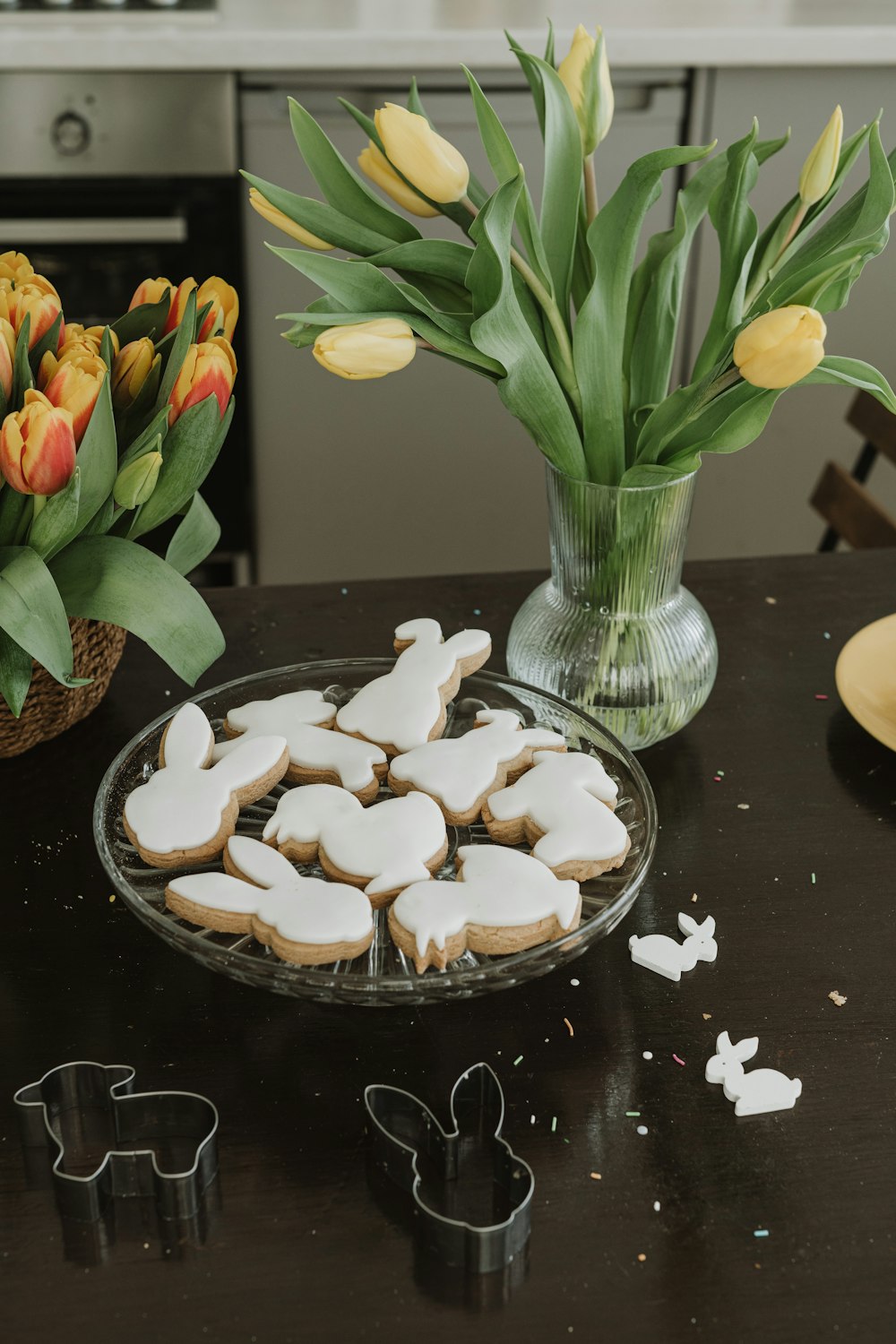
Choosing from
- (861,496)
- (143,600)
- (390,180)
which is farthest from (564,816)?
(861,496)

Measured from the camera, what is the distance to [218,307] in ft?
2.69

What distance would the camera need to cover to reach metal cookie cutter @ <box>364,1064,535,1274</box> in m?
0.52

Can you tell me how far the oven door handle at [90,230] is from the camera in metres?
1.84

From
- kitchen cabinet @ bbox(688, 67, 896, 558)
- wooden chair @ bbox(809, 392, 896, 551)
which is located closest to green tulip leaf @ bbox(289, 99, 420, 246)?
wooden chair @ bbox(809, 392, 896, 551)

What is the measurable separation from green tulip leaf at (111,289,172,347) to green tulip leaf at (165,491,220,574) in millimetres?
119

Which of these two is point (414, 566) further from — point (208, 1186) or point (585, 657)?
point (208, 1186)

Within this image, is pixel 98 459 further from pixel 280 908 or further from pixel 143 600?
pixel 280 908

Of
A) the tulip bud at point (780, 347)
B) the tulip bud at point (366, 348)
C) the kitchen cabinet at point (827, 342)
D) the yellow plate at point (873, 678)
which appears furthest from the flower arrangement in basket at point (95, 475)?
the kitchen cabinet at point (827, 342)

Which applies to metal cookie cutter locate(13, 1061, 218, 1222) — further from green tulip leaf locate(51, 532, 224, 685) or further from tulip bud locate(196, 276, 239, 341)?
tulip bud locate(196, 276, 239, 341)

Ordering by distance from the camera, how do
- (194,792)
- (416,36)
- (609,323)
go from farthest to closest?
(416,36) → (609,323) → (194,792)

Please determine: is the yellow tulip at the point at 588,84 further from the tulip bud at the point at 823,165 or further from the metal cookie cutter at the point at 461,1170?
the metal cookie cutter at the point at 461,1170

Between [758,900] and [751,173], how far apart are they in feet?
1.48

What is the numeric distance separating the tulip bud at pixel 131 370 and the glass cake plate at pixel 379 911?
7.8 inches

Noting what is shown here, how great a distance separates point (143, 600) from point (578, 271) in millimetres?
356
